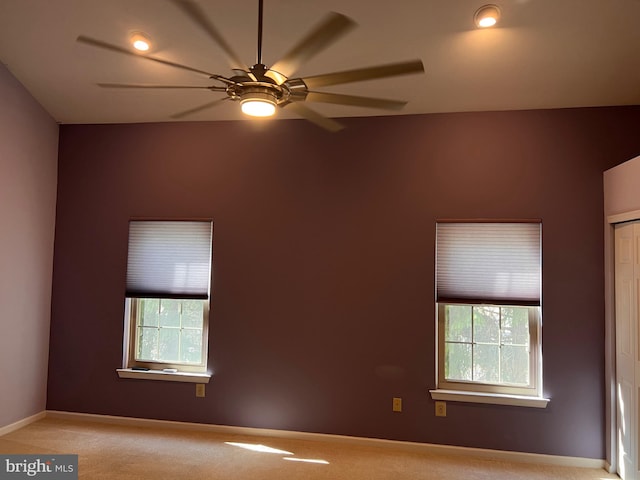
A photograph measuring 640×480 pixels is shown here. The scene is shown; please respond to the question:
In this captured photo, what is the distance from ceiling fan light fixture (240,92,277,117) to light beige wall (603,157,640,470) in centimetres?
251

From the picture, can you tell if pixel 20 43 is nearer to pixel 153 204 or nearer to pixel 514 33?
pixel 153 204

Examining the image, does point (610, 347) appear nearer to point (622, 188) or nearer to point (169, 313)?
point (622, 188)

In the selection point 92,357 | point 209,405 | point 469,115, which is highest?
point 469,115

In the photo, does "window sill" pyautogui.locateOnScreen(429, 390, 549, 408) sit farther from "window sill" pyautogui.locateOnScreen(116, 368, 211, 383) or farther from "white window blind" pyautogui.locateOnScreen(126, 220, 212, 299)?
"white window blind" pyautogui.locateOnScreen(126, 220, 212, 299)

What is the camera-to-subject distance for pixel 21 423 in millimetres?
3875

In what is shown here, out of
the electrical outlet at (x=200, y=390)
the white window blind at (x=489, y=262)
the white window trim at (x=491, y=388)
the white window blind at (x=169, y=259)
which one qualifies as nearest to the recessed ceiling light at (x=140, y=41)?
the white window blind at (x=169, y=259)

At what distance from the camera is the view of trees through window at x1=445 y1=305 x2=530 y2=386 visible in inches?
141

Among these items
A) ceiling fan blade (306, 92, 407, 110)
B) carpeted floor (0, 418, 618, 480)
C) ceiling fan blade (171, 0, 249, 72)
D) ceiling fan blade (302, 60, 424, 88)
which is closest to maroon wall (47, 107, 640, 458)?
carpeted floor (0, 418, 618, 480)

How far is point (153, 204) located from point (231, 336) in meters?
1.41

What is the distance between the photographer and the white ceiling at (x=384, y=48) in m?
2.75

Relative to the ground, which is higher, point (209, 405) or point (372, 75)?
point (372, 75)

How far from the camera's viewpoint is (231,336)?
12.9 ft

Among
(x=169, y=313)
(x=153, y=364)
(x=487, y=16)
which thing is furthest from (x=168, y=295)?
(x=487, y=16)

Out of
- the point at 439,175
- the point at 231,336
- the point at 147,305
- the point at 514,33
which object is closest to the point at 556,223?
the point at 439,175
